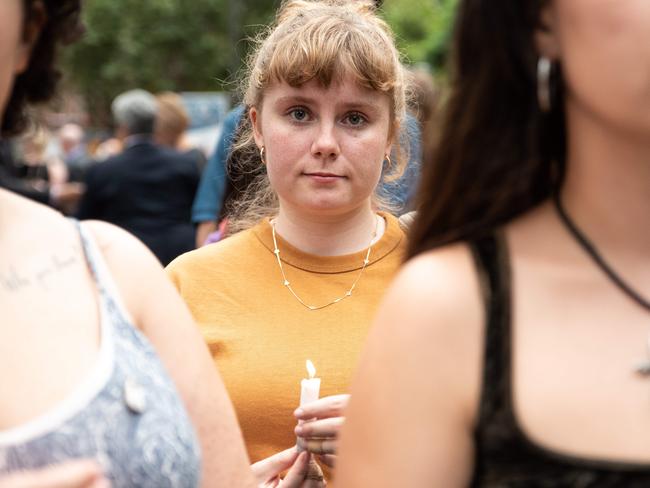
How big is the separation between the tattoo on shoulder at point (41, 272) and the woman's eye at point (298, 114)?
141 cm

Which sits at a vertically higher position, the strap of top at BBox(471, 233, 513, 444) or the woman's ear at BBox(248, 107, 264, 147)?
the strap of top at BBox(471, 233, 513, 444)

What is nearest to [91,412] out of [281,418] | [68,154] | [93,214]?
[281,418]

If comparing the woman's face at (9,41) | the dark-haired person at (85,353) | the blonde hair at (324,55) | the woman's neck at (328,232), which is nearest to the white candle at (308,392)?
the woman's neck at (328,232)

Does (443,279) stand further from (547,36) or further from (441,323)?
(547,36)

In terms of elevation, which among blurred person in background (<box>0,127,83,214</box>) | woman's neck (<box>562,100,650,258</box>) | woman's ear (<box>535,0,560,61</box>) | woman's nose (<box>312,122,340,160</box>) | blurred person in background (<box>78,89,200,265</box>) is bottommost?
blurred person in background (<box>0,127,83,214</box>)

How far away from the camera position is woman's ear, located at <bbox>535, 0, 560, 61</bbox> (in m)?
1.65

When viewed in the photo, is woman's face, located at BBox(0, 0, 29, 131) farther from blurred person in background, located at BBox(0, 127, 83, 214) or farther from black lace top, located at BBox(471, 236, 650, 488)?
blurred person in background, located at BBox(0, 127, 83, 214)

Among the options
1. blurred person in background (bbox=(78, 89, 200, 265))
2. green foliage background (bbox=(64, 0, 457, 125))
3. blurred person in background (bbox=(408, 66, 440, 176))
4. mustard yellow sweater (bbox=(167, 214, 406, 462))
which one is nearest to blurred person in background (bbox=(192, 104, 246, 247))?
blurred person in background (bbox=(408, 66, 440, 176))

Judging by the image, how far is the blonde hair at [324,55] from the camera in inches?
121

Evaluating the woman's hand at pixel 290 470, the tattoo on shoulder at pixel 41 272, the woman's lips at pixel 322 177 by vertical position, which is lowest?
the woman's hand at pixel 290 470

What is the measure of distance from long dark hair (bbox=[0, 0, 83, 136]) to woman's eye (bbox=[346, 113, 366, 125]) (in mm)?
1336

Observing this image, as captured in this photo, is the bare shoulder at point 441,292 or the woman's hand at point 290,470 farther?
the woman's hand at point 290,470

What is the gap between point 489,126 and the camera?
5.50 ft

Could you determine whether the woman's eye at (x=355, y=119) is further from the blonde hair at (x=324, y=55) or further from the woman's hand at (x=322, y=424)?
the woman's hand at (x=322, y=424)
